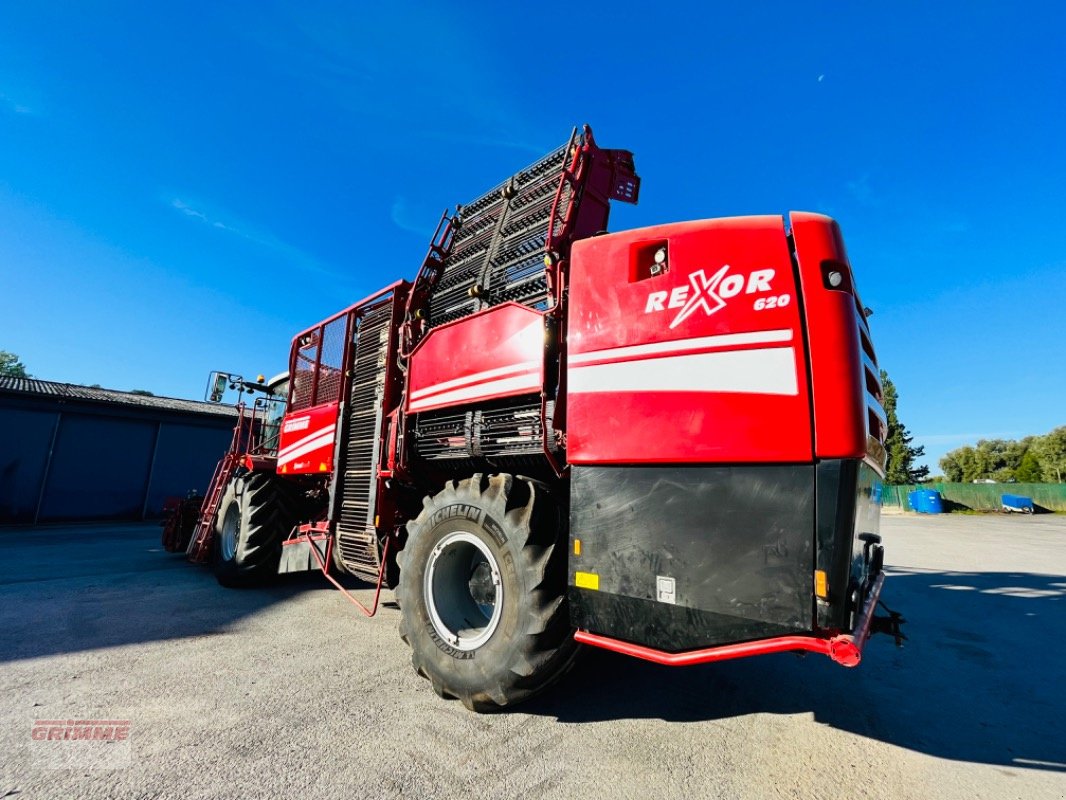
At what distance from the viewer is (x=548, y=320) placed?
3.14m

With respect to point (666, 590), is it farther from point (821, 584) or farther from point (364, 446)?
point (364, 446)

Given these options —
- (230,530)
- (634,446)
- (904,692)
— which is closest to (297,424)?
(230,530)

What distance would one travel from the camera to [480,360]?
3576 millimetres

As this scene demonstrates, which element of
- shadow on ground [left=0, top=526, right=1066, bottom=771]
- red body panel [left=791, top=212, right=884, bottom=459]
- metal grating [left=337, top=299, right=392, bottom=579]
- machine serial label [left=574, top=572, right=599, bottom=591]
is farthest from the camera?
metal grating [left=337, top=299, right=392, bottom=579]

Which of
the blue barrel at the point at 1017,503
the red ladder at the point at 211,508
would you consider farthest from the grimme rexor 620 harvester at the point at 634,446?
the blue barrel at the point at 1017,503

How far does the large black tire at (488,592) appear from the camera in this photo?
2689mm

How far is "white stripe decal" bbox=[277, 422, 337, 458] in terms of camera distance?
550 centimetres

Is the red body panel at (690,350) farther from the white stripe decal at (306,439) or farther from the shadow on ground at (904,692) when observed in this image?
the white stripe decal at (306,439)

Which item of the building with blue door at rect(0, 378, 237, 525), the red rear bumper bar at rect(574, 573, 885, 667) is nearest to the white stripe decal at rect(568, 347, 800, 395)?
the red rear bumper bar at rect(574, 573, 885, 667)

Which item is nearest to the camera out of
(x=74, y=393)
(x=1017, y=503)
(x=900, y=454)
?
(x=74, y=393)

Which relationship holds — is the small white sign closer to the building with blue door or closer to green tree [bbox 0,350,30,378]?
the building with blue door

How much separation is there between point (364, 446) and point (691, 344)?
11.8 feet

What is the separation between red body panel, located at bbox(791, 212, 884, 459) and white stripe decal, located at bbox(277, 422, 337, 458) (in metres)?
4.72

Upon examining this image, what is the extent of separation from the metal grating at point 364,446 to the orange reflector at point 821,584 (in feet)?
11.6
